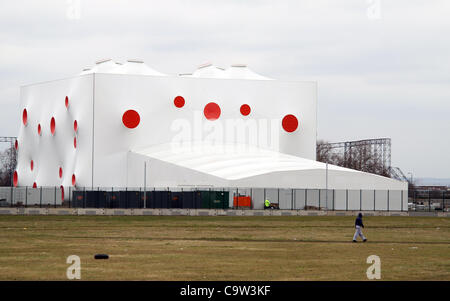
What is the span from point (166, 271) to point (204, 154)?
7410cm

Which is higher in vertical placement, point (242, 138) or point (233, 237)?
point (242, 138)

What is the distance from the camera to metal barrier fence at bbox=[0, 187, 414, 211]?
3477 inches

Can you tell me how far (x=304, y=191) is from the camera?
9156 cm

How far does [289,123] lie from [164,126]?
17099mm

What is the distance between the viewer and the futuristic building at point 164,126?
10438 centimetres

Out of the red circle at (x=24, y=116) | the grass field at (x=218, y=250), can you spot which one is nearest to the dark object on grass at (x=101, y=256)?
the grass field at (x=218, y=250)

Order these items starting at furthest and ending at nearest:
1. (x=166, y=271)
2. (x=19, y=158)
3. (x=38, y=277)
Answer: (x=19, y=158)
(x=166, y=271)
(x=38, y=277)

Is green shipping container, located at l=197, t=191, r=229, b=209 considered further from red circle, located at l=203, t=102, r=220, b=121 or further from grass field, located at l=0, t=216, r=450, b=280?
red circle, located at l=203, t=102, r=220, b=121

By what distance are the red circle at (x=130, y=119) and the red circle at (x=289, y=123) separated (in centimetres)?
2035

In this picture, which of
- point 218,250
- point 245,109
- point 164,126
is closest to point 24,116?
point 164,126

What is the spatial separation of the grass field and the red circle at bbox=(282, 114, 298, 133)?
2084 inches
